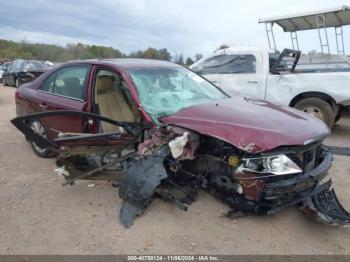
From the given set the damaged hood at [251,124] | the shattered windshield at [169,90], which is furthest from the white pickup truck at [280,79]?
the damaged hood at [251,124]

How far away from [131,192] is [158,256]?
743 millimetres

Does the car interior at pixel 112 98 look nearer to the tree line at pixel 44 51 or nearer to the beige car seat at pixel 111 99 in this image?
the beige car seat at pixel 111 99

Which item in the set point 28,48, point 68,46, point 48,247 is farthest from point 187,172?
point 28,48

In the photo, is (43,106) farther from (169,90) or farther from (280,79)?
(280,79)

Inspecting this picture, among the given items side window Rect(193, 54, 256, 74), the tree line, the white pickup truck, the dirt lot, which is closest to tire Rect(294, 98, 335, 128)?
the white pickup truck

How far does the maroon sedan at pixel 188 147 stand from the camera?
3.47 metres

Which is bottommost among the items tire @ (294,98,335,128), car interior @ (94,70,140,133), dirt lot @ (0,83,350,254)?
dirt lot @ (0,83,350,254)

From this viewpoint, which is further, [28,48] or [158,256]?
[28,48]

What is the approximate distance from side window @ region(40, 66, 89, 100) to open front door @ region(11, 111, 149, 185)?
89 centimetres

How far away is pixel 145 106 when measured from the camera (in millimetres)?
4281

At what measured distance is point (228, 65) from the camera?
28.2 feet

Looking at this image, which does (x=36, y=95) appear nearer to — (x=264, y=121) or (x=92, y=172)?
(x=92, y=172)

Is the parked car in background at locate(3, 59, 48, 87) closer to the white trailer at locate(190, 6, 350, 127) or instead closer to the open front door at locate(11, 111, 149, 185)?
the white trailer at locate(190, 6, 350, 127)

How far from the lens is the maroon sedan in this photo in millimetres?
3469
